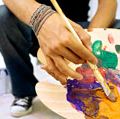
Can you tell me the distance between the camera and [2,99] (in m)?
1.41

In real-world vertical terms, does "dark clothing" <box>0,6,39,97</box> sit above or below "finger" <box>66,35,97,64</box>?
below

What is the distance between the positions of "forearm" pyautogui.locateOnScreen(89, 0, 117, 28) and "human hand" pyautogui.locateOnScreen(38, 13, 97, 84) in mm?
518

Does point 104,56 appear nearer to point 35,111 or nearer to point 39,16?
point 39,16

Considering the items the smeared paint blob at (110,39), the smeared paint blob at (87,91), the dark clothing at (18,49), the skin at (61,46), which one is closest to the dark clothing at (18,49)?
the dark clothing at (18,49)

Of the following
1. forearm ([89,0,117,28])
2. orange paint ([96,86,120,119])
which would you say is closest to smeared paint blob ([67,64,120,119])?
orange paint ([96,86,120,119])

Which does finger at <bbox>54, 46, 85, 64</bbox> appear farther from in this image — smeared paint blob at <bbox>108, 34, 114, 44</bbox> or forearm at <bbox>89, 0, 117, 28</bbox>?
forearm at <bbox>89, 0, 117, 28</bbox>

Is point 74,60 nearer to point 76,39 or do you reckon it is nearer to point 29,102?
point 76,39

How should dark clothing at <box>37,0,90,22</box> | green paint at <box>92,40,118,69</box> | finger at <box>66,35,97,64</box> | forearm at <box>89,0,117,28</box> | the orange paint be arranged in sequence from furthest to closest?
dark clothing at <box>37,0,90,22</box>
forearm at <box>89,0,117,28</box>
green paint at <box>92,40,118,69</box>
the orange paint
finger at <box>66,35,97,64</box>

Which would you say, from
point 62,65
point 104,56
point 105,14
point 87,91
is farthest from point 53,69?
point 105,14

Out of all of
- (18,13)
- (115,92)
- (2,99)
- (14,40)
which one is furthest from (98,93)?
(2,99)

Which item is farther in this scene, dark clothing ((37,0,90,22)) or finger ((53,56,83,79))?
dark clothing ((37,0,90,22))

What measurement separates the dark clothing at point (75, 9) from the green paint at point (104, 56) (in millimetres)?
382

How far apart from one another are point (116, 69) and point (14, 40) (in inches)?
18.8

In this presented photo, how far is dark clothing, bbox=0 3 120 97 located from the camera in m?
1.18
